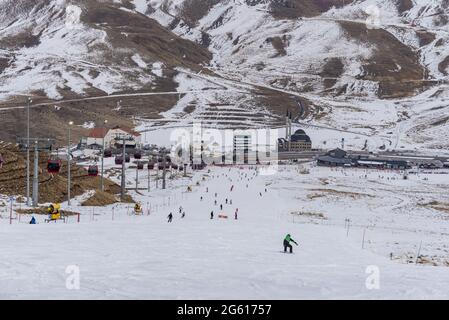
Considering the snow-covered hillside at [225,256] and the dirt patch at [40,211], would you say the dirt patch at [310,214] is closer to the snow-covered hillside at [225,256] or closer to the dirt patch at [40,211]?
the snow-covered hillside at [225,256]

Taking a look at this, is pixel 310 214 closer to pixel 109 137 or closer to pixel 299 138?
pixel 109 137

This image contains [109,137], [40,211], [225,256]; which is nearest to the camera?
Result: [225,256]

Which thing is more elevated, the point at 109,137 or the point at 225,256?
the point at 109,137

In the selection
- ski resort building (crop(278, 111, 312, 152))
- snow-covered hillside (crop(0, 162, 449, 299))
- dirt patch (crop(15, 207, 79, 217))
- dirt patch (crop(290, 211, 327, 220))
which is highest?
ski resort building (crop(278, 111, 312, 152))

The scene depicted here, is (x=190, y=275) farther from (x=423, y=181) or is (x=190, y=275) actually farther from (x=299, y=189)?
(x=423, y=181)

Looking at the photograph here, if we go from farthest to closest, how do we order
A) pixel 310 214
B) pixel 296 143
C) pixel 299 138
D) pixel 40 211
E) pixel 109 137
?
pixel 299 138 < pixel 296 143 < pixel 109 137 < pixel 310 214 < pixel 40 211

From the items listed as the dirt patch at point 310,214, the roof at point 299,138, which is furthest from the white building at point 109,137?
the dirt patch at point 310,214

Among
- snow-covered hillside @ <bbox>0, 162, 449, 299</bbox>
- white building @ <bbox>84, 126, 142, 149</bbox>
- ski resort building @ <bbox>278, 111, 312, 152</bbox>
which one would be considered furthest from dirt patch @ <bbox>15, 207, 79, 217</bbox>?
ski resort building @ <bbox>278, 111, 312, 152</bbox>

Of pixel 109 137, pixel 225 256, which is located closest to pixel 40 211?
pixel 225 256

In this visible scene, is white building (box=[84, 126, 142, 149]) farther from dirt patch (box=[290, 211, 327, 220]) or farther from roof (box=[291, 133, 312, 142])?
dirt patch (box=[290, 211, 327, 220])

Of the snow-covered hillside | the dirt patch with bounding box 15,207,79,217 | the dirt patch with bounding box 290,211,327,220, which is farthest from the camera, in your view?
the dirt patch with bounding box 290,211,327,220

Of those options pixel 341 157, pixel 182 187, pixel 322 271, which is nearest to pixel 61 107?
pixel 341 157
